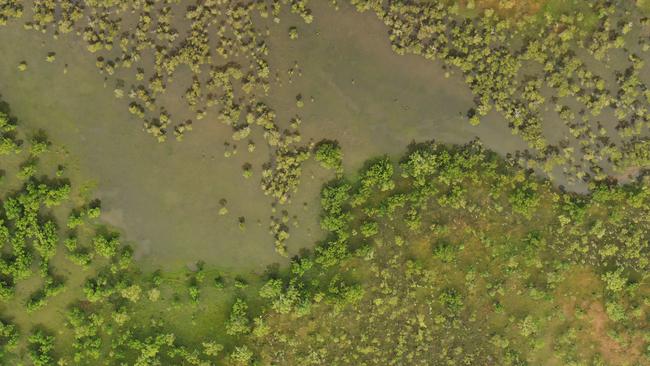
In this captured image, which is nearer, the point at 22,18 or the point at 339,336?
the point at 22,18

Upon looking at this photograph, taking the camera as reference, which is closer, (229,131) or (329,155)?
(329,155)

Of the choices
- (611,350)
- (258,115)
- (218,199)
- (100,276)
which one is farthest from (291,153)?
(611,350)

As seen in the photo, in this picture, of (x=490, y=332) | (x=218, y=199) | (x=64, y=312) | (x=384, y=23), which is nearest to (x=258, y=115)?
(x=218, y=199)

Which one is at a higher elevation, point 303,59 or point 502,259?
point 303,59

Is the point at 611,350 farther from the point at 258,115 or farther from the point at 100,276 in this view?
the point at 100,276

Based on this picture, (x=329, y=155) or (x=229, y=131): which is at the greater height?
(x=229, y=131)

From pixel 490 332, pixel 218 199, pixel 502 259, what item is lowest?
pixel 490 332

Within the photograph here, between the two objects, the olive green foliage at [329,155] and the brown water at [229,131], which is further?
the olive green foliage at [329,155]

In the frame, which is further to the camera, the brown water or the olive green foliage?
the olive green foliage

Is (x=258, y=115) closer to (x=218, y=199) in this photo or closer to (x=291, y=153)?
(x=291, y=153)
